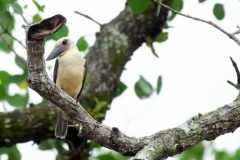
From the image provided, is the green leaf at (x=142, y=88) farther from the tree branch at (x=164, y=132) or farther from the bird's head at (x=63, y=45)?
the tree branch at (x=164, y=132)

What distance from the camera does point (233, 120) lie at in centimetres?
321

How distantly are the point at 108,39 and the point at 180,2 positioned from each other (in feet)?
3.25

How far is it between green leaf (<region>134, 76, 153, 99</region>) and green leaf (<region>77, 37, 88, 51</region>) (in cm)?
65

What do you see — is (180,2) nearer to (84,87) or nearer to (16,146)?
(84,87)

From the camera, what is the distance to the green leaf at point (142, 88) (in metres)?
5.05

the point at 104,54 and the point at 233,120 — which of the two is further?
the point at 104,54

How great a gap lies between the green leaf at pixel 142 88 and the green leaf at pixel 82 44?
65 cm

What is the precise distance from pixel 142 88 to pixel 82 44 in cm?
76

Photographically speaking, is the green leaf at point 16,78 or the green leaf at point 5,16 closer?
the green leaf at point 5,16

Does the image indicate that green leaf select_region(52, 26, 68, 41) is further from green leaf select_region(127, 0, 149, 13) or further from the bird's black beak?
green leaf select_region(127, 0, 149, 13)

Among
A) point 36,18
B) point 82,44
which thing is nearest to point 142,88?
point 82,44

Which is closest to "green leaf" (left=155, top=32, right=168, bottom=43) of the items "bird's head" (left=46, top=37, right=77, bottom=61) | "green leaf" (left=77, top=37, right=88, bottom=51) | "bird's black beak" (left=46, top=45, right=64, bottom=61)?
"green leaf" (left=77, top=37, right=88, bottom=51)

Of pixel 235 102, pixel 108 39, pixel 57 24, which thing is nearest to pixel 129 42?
pixel 108 39

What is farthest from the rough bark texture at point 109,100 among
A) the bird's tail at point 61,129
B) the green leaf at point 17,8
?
the green leaf at point 17,8
